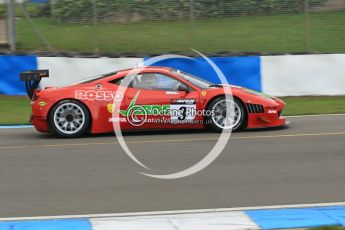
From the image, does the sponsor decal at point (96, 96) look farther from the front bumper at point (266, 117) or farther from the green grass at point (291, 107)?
the green grass at point (291, 107)

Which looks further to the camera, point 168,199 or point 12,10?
point 12,10

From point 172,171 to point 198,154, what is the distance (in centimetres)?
118

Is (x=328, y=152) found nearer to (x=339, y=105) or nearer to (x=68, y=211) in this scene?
(x=68, y=211)

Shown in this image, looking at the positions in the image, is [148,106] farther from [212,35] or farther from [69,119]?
[212,35]

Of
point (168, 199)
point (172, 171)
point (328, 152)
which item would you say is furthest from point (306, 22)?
point (168, 199)

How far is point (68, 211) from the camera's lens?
6.11 metres

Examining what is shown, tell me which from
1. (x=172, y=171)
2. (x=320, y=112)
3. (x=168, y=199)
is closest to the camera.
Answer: (x=168, y=199)

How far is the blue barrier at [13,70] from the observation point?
57.2ft

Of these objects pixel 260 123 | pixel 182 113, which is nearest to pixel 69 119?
pixel 182 113

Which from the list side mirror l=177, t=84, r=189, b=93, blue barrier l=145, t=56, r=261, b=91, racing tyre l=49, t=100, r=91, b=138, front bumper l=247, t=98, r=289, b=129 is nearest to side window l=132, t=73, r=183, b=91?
side mirror l=177, t=84, r=189, b=93

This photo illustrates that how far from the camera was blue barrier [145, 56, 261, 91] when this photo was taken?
17109 mm

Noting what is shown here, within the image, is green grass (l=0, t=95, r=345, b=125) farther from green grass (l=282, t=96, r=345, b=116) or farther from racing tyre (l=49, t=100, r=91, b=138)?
racing tyre (l=49, t=100, r=91, b=138)

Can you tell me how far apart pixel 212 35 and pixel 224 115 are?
338 inches

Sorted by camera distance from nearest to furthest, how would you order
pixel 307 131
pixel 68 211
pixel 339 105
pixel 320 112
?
pixel 68 211
pixel 307 131
pixel 320 112
pixel 339 105
